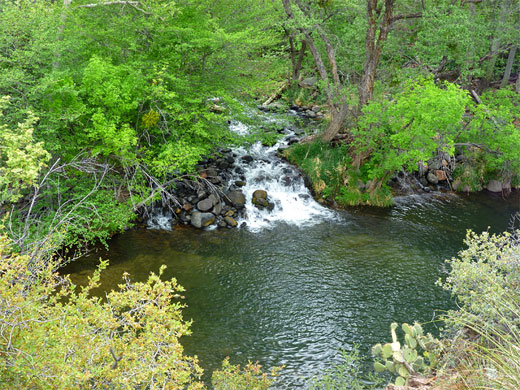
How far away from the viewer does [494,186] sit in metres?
20.8

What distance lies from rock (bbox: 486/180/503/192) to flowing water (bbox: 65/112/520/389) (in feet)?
4.09

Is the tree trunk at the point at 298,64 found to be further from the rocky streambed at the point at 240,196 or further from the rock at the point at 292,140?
the rocky streambed at the point at 240,196

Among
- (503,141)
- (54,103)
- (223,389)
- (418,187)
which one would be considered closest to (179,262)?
(54,103)

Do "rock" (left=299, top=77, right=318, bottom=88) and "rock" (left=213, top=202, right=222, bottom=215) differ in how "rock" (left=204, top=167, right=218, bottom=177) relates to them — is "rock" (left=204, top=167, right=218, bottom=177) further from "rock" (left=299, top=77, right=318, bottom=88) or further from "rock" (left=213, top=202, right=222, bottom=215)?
"rock" (left=299, top=77, right=318, bottom=88)

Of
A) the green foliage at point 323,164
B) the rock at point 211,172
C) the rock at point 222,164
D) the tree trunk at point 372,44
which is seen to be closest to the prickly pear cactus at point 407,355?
the green foliage at point 323,164

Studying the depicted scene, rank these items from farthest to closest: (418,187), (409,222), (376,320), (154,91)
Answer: (418,187) → (409,222) → (154,91) → (376,320)

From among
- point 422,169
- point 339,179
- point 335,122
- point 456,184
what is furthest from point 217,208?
point 456,184

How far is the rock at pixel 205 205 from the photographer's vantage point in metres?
16.6

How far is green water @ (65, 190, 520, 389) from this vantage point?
998cm

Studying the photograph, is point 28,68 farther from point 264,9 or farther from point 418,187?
point 418,187

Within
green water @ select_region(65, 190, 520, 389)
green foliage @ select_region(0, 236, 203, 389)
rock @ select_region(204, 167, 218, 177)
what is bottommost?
green water @ select_region(65, 190, 520, 389)

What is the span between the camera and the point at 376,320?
10844mm

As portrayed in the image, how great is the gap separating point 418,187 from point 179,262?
1343 centimetres

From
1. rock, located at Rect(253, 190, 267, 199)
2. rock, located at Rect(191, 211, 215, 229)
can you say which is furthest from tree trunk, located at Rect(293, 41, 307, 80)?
rock, located at Rect(191, 211, 215, 229)
